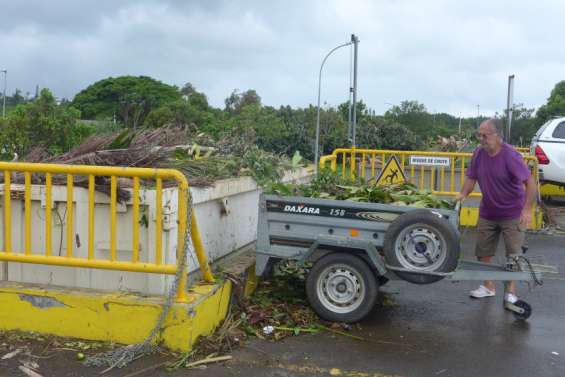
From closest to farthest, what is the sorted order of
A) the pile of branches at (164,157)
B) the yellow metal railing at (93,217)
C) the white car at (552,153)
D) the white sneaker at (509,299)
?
the yellow metal railing at (93,217) → the pile of branches at (164,157) → the white sneaker at (509,299) → the white car at (552,153)

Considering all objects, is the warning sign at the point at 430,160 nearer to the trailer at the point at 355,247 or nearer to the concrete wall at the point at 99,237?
the trailer at the point at 355,247

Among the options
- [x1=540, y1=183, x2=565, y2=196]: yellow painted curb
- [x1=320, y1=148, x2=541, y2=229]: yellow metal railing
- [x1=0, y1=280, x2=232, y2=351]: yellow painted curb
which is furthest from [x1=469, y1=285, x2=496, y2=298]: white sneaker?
[x1=540, y1=183, x2=565, y2=196]: yellow painted curb

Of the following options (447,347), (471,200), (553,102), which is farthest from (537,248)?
(553,102)

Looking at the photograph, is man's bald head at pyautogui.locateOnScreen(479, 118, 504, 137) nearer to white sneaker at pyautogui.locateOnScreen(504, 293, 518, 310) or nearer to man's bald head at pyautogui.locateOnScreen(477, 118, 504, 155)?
man's bald head at pyautogui.locateOnScreen(477, 118, 504, 155)

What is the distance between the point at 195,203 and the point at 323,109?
91.0 feet

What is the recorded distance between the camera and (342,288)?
17.7 ft

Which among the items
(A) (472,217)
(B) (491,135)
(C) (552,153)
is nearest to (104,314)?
(B) (491,135)

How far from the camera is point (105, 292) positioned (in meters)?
4.91

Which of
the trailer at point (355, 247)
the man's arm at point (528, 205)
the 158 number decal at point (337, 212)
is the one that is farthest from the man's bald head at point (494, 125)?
the 158 number decal at point (337, 212)

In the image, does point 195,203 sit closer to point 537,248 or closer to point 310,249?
point 310,249

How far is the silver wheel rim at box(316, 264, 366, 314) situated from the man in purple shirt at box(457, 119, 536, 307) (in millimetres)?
1486

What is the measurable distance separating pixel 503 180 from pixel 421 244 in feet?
4.78

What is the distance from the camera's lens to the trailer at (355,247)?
5.05 m

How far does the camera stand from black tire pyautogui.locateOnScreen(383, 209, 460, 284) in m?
5.00
